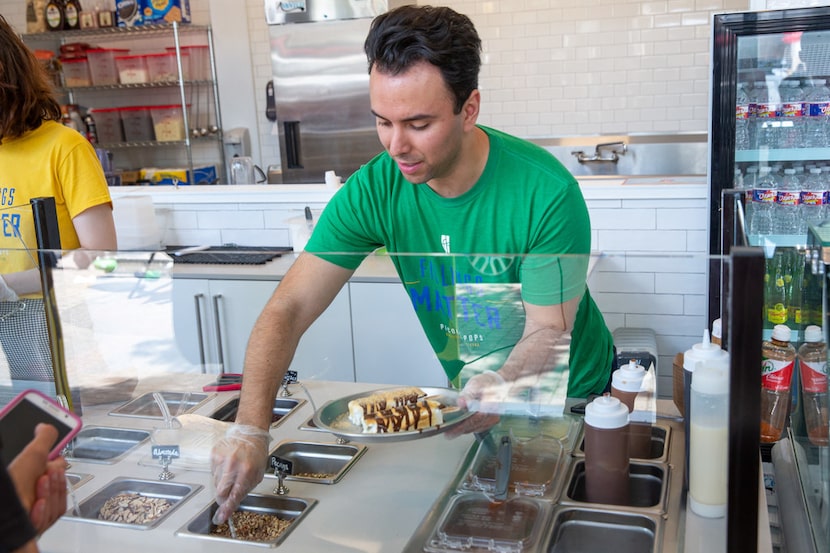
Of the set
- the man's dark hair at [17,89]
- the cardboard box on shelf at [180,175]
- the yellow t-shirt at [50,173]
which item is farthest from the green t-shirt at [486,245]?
the cardboard box on shelf at [180,175]

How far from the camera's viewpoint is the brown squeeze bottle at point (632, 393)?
1.34 m

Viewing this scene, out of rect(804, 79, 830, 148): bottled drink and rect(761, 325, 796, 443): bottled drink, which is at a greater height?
rect(804, 79, 830, 148): bottled drink

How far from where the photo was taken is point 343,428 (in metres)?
1.46

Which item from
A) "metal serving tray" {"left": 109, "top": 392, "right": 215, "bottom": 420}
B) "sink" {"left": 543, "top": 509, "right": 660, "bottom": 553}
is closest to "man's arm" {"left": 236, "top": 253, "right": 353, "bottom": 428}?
"metal serving tray" {"left": 109, "top": 392, "right": 215, "bottom": 420}

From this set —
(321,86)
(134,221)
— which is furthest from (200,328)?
(321,86)

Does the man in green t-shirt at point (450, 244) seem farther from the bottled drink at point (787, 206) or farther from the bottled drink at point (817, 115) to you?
the bottled drink at point (817, 115)

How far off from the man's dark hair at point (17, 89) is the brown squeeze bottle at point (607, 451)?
1699 mm

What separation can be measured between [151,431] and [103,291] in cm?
28

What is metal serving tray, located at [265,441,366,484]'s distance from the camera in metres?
1.48

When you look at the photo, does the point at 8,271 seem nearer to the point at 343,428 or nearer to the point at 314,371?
the point at 314,371

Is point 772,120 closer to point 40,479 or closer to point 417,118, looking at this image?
point 417,118

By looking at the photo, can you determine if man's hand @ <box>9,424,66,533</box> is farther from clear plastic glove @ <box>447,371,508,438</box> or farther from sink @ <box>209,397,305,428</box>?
clear plastic glove @ <box>447,371,508,438</box>

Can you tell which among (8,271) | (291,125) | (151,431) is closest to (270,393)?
(151,431)

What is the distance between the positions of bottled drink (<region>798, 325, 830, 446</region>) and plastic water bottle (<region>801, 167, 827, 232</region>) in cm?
197
